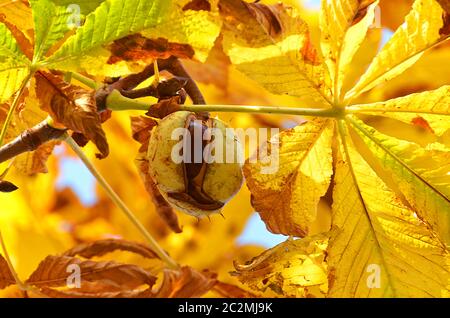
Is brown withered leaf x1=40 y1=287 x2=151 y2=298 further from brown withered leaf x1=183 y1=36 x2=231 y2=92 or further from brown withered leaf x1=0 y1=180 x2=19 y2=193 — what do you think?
brown withered leaf x1=183 y1=36 x2=231 y2=92

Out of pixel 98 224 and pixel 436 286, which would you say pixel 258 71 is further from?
pixel 98 224

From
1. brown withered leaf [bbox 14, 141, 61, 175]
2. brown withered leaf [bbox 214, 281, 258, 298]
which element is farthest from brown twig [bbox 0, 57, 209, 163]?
brown withered leaf [bbox 214, 281, 258, 298]

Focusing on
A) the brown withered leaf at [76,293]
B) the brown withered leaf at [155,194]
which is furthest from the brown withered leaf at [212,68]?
the brown withered leaf at [76,293]

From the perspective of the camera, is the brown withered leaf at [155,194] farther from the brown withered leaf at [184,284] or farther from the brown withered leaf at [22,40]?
the brown withered leaf at [22,40]

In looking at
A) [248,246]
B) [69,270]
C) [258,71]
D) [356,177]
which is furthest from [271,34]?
[248,246]

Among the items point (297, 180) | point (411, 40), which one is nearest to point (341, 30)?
point (411, 40)

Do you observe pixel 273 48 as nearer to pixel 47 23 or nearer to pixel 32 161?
pixel 47 23
